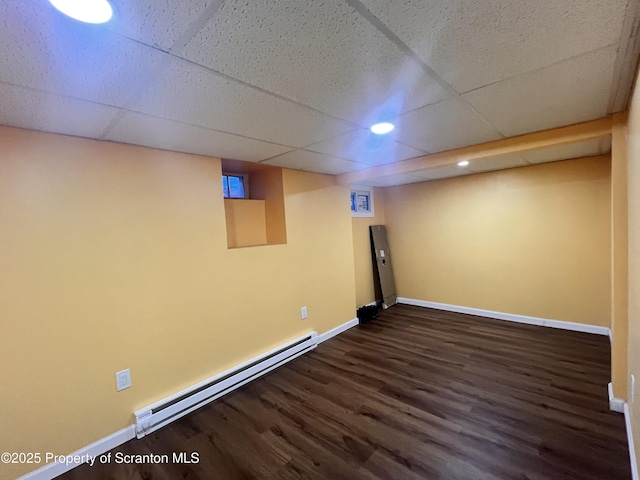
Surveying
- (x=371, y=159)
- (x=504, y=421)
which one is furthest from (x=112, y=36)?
(x=504, y=421)

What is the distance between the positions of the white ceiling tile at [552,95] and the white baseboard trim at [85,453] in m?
3.11

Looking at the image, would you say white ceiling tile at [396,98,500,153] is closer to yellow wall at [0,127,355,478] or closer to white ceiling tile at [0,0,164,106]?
white ceiling tile at [0,0,164,106]

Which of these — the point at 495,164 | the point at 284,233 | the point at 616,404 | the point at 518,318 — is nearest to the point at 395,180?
the point at 495,164

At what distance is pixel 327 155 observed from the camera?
265 cm

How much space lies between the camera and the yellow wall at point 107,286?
64.6 inches

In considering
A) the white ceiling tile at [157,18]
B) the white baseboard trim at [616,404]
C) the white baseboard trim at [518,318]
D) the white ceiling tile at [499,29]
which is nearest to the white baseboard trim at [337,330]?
the white baseboard trim at [518,318]

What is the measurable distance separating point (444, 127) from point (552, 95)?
2.00ft

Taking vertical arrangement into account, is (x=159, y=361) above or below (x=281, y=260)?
below

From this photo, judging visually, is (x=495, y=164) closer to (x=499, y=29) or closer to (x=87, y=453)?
(x=499, y=29)

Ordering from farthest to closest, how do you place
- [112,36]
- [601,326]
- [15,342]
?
[601,326], [15,342], [112,36]

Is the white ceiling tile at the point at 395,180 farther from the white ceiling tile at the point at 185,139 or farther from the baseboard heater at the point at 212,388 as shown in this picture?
the baseboard heater at the point at 212,388

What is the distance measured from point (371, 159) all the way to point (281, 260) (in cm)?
143

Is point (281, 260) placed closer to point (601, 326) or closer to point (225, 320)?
point (225, 320)

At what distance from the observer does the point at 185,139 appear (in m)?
1.99
